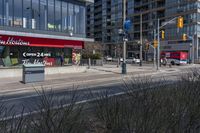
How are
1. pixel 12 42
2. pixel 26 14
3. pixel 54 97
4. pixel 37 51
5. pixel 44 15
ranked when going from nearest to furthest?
1. pixel 54 97
2. pixel 12 42
3. pixel 26 14
4. pixel 44 15
5. pixel 37 51

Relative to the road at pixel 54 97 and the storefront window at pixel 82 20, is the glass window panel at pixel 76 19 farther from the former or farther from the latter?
the road at pixel 54 97

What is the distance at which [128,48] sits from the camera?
357 feet

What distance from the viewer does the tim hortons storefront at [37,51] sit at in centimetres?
2980

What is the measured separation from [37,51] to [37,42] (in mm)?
1215

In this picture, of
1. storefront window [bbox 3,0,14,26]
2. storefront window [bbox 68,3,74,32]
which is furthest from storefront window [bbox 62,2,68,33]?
storefront window [bbox 3,0,14,26]

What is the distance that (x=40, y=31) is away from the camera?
105 feet

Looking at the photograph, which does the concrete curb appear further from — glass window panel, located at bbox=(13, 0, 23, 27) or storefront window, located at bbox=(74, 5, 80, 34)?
storefront window, located at bbox=(74, 5, 80, 34)

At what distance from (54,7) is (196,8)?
186 feet

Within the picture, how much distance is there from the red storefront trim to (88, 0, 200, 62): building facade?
31.7 meters

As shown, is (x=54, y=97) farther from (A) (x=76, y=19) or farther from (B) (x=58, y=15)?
(A) (x=76, y=19)

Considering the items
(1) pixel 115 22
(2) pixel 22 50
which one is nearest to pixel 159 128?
(2) pixel 22 50

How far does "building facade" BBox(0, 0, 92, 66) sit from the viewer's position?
29.5m

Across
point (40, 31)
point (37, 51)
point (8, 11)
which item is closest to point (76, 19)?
point (40, 31)

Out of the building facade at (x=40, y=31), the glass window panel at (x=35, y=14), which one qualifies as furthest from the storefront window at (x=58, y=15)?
the glass window panel at (x=35, y=14)
